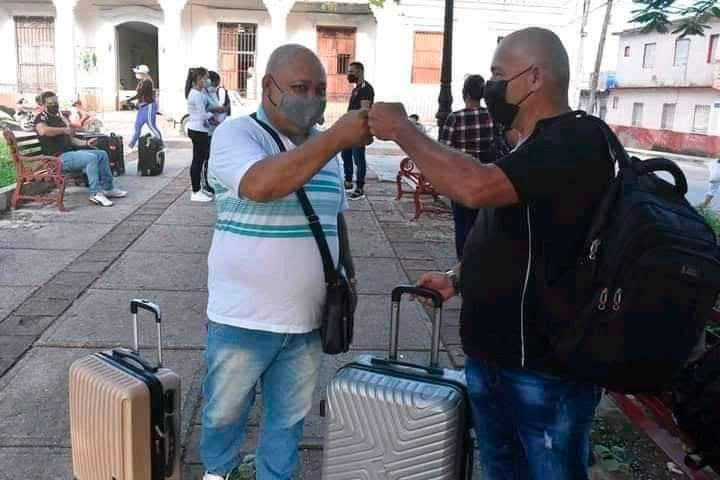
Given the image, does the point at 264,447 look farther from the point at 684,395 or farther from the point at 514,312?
the point at 684,395

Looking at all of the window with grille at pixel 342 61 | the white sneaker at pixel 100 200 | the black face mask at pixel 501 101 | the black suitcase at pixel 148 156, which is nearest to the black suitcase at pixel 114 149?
the black suitcase at pixel 148 156

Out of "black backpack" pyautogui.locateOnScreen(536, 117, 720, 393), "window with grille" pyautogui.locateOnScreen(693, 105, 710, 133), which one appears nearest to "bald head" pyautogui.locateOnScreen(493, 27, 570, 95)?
"black backpack" pyautogui.locateOnScreen(536, 117, 720, 393)

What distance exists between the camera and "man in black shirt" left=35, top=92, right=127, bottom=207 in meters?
8.80

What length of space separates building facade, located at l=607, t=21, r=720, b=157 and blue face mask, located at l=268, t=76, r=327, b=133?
30025mm

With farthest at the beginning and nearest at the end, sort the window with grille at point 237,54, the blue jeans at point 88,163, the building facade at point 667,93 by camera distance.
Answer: the building facade at point 667,93 → the window with grille at point 237,54 → the blue jeans at point 88,163

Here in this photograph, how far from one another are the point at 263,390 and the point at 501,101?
139cm

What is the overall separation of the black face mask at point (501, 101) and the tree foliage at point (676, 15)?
4.26 m

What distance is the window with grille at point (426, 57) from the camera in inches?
976

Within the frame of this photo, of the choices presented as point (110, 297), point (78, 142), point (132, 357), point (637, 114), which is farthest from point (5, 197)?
point (637, 114)

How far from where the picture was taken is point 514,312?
1946 mm

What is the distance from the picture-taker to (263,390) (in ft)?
8.52

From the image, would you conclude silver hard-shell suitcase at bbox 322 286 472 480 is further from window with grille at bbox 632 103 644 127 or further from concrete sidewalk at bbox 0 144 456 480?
window with grille at bbox 632 103 644 127

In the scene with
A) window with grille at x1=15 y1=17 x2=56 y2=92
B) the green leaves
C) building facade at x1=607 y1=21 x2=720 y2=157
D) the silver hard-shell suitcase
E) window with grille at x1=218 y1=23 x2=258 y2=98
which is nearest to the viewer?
the silver hard-shell suitcase

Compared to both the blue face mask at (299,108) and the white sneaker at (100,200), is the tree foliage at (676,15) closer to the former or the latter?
the blue face mask at (299,108)
